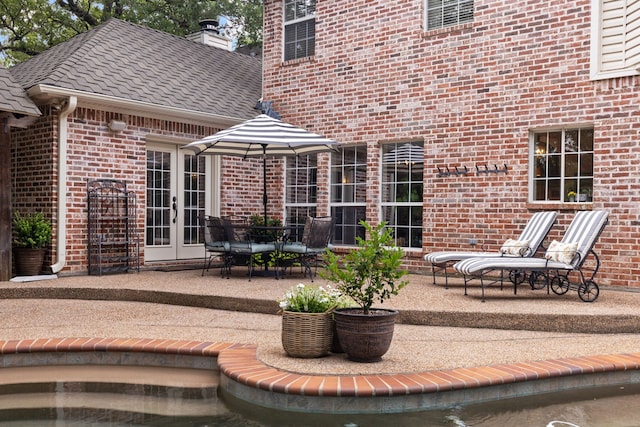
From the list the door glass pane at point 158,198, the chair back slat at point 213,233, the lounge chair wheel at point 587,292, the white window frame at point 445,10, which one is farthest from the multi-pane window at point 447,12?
the door glass pane at point 158,198

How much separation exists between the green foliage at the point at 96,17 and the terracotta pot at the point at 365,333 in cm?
1605

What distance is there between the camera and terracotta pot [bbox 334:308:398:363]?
4.02 m

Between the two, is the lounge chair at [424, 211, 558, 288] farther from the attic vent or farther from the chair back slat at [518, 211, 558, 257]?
the attic vent

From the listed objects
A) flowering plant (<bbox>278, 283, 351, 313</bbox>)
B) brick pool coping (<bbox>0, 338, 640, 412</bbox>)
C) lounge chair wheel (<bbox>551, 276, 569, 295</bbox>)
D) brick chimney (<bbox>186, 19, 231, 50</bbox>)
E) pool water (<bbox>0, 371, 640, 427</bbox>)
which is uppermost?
brick chimney (<bbox>186, 19, 231, 50</bbox>)

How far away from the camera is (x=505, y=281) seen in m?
7.89

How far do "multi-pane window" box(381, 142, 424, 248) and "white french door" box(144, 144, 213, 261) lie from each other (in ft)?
10.7

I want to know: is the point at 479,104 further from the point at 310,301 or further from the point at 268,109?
the point at 310,301

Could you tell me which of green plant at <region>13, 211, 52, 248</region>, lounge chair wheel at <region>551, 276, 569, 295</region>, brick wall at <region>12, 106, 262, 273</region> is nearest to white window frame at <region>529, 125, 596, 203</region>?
lounge chair wheel at <region>551, 276, 569, 295</region>

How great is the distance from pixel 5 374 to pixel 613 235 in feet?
22.1

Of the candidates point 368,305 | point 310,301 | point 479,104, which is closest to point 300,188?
point 479,104

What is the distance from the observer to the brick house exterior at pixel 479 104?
7344 mm

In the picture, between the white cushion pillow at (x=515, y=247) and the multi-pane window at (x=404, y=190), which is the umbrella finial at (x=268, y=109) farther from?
the white cushion pillow at (x=515, y=247)

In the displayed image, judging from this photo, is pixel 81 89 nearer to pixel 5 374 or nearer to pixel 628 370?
pixel 5 374

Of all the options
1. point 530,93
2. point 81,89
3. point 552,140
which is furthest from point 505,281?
point 81,89
